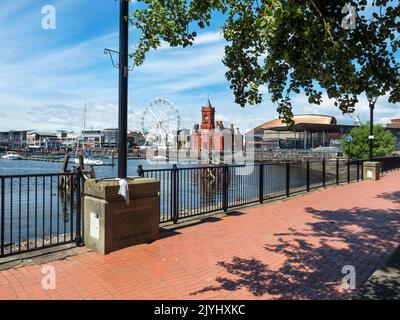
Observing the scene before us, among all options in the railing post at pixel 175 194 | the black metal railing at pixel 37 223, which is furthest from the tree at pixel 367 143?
the railing post at pixel 175 194

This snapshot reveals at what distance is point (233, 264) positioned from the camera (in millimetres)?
5109

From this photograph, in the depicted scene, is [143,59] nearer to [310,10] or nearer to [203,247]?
[310,10]

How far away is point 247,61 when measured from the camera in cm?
609

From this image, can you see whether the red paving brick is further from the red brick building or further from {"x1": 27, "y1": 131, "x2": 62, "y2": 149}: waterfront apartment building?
{"x1": 27, "y1": 131, "x2": 62, "y2": 149}: waterfront apartment building

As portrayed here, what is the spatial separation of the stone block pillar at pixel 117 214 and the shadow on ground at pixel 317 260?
1761mm

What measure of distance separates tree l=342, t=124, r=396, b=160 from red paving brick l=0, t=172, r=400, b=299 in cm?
2922

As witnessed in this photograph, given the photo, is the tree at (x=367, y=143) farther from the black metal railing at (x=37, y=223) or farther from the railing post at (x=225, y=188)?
the black metal railing at (x=37, y=223)

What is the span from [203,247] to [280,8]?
422cm

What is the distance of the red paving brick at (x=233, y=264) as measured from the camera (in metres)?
4.09

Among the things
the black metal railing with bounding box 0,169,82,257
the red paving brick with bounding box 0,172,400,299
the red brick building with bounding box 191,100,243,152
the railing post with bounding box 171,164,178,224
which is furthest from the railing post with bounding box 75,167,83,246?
the red brick building with bounding box 191,100,243,152

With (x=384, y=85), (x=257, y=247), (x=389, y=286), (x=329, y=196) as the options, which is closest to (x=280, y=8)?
(x=384, y=85)

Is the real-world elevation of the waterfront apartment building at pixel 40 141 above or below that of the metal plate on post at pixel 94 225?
above

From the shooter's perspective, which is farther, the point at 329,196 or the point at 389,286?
the point at 329,196
